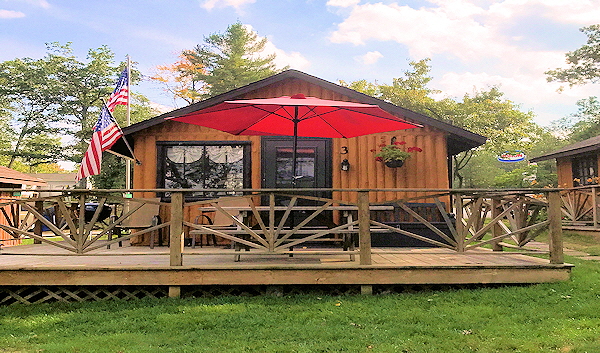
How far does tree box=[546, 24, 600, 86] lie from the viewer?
858 inches

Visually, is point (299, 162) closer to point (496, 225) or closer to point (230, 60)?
point (496, 225)

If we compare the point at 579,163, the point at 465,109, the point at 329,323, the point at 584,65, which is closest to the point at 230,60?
the point at 465,109

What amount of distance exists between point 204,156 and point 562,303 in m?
5.73

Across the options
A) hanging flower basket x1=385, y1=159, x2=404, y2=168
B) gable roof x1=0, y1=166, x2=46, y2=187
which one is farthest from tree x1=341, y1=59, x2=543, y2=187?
gable roof x1=0, y1=166, x2=46, y2=187

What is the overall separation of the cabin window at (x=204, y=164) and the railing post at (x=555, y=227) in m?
4.66

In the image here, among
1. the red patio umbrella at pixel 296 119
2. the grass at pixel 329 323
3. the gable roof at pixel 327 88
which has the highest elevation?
the gable roof at pixel 327 88

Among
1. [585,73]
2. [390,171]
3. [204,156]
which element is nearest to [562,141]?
[585,73]

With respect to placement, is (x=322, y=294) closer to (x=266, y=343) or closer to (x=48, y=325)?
(x=266, y=343)

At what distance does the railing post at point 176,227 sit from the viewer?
4680 mm

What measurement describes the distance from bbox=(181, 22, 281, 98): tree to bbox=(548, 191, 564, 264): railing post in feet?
73.3

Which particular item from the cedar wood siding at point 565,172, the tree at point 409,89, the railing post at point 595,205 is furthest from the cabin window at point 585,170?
the tree at point 409,89

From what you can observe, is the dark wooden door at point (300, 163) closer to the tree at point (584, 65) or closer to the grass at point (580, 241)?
the grass at point (580, 241)

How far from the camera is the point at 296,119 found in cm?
537

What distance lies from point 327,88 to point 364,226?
375cm
